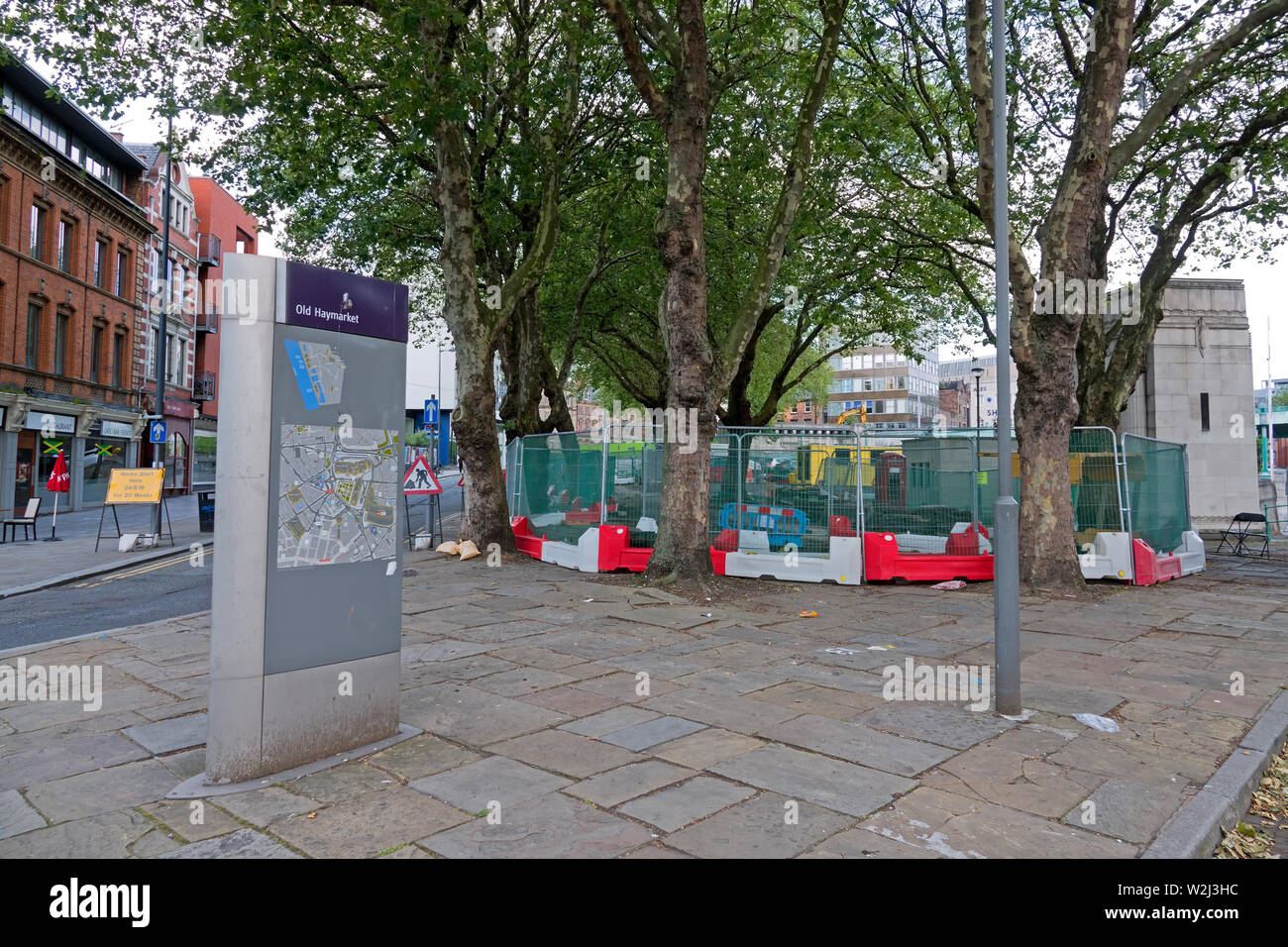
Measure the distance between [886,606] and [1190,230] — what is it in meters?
10.8

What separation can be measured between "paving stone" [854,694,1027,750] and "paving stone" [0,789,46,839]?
4.67 meters

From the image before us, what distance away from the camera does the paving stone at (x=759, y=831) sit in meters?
3.59

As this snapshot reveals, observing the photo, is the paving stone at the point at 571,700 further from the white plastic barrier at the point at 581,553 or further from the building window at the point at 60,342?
the building window at the point at 60,342

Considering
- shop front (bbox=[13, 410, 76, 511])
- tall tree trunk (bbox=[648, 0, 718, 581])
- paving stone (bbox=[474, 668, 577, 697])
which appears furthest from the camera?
shop front (bbox=[13, 410, 76, 511])

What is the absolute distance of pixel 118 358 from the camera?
33750 millimetres

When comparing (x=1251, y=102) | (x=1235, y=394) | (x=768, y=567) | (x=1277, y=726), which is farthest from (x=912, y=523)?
(x=1235, y=394)

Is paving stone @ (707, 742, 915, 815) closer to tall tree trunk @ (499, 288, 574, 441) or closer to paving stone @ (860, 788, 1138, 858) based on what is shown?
paving stone @ (860, 788, 1138, 858)

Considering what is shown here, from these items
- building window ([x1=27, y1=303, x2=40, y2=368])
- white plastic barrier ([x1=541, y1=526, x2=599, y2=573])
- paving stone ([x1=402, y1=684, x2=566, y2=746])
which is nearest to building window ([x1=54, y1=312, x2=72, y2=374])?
building window ([x1=27, y1=303, x2=40, y2=368])

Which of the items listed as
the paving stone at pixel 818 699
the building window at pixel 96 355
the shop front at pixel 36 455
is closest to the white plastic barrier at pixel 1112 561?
the paving stone at pixel 818 699

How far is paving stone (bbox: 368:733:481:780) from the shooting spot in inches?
181

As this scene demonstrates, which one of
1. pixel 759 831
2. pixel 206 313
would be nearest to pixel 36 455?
pixel 206 313

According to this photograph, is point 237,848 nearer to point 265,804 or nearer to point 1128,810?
point 265,804
